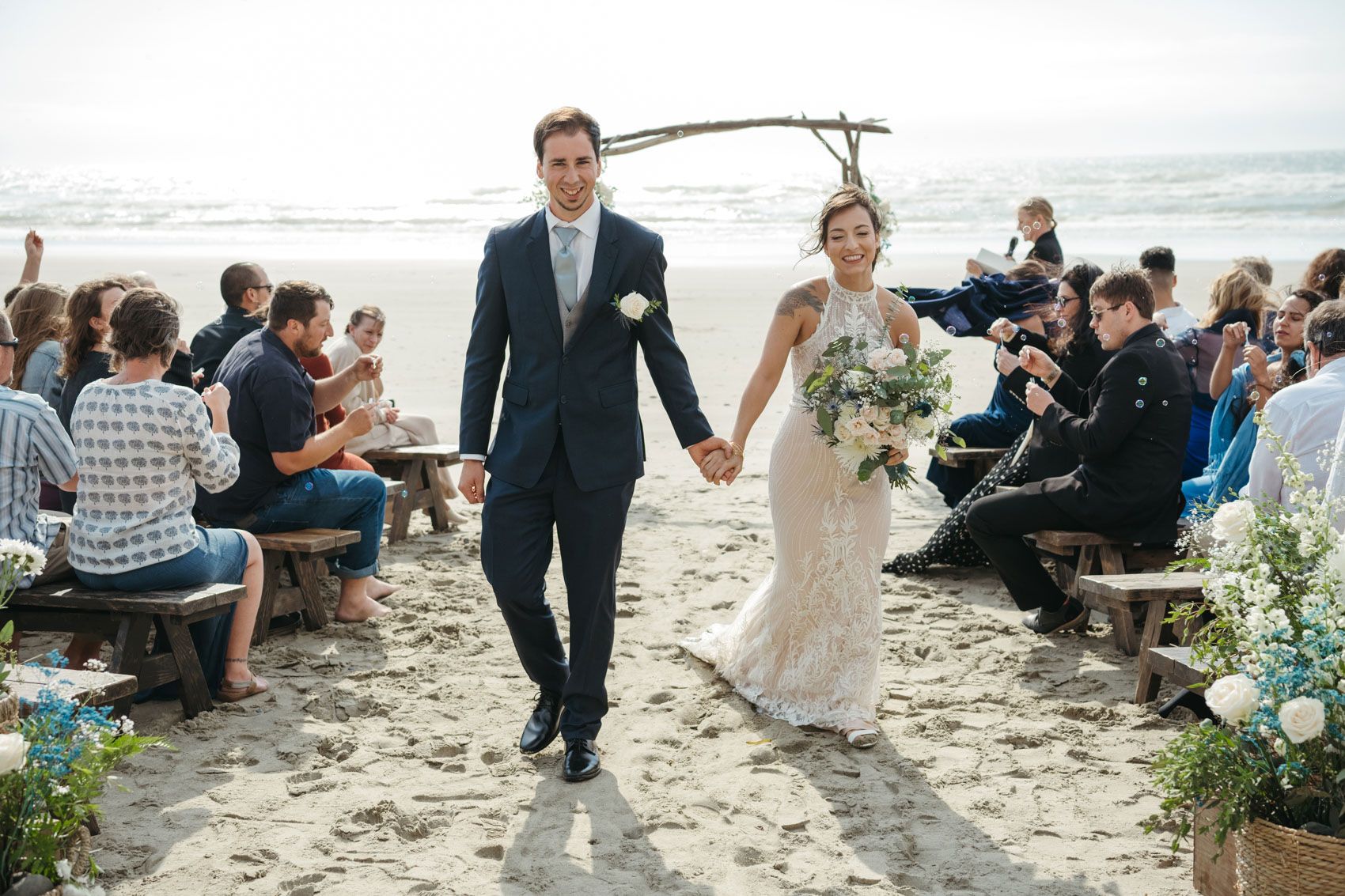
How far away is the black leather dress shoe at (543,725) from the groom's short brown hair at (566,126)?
2.13 metres

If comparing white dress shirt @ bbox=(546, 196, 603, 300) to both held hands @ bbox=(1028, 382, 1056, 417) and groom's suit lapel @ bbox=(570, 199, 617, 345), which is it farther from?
held hands @ bbox=(1028, 382, 1056, 417)

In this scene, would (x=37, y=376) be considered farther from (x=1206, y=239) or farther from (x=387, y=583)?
(x=1206, y=239)

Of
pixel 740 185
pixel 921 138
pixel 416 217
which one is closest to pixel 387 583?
pixel 416 217

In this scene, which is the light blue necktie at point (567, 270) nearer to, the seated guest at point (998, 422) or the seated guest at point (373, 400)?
the seated guest at point (373, 400)

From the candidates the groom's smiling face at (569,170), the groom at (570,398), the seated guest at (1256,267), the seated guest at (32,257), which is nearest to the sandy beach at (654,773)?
the groom at (570,398)

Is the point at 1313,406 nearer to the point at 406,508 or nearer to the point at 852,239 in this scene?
the point at 852,239

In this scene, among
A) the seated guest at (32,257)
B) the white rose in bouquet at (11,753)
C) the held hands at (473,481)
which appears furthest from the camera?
the seated guest at (32,257)

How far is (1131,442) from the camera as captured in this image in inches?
236

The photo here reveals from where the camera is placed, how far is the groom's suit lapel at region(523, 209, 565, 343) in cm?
436

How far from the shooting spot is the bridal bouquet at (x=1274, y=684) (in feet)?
9.93

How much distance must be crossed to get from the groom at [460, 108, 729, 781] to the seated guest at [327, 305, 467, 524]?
10.9 ft

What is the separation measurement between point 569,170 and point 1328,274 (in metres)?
5.33

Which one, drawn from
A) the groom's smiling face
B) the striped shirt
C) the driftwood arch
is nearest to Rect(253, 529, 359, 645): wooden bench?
the striped shirt

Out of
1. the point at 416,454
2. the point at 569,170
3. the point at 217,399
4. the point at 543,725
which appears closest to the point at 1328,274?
the point at 569,170
